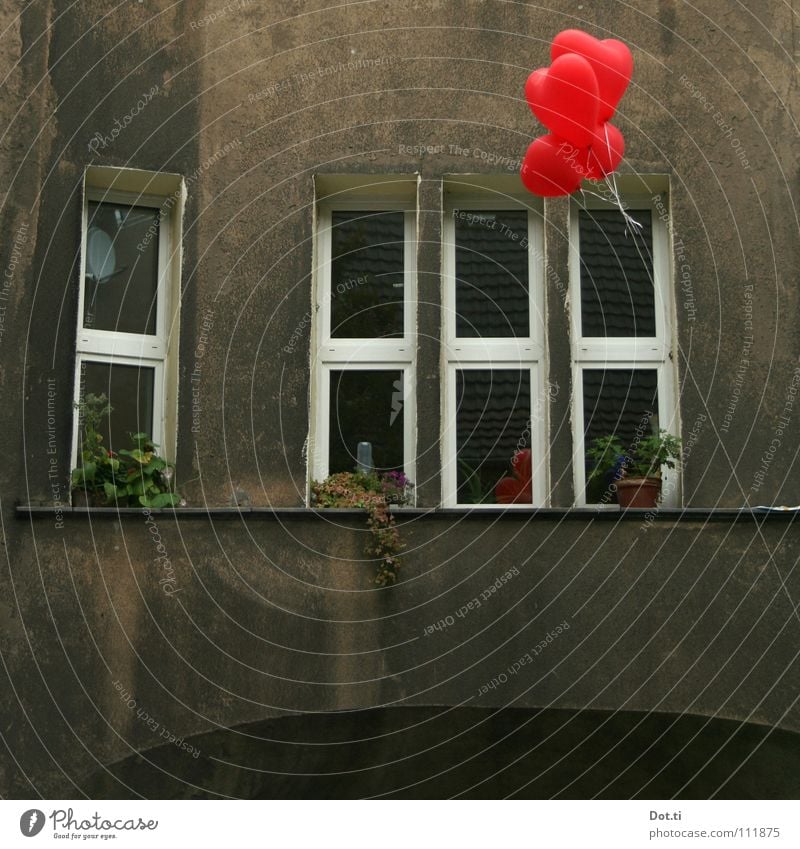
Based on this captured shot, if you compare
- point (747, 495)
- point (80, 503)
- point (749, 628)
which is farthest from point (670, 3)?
point (80, 503)

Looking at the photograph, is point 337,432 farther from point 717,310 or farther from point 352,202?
point 717,310

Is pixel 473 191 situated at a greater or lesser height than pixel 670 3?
lesser

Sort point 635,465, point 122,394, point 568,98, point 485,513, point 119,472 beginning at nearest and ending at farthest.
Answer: point 568,98 < point 485,513 < point 119,472 < point 635,465 < point 122,394

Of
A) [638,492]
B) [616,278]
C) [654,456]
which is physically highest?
[616,278]

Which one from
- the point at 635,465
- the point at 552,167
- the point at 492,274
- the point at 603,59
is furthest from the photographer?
the point at 492,274

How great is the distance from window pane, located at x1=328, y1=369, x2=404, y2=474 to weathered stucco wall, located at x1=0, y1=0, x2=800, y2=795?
1.09 ft

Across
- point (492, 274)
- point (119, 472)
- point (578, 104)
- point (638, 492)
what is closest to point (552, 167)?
point (578, 104)

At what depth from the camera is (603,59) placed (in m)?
7.98

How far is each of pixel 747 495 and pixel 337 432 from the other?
8.62ft

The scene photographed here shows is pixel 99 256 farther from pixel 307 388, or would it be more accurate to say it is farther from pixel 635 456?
pixel 635 456

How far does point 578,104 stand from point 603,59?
33cm

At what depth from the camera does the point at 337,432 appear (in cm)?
970

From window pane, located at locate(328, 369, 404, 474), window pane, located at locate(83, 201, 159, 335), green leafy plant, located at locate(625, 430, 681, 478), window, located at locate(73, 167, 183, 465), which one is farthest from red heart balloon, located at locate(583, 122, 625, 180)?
window pane, located at locate(83, 201, 159, 335)
